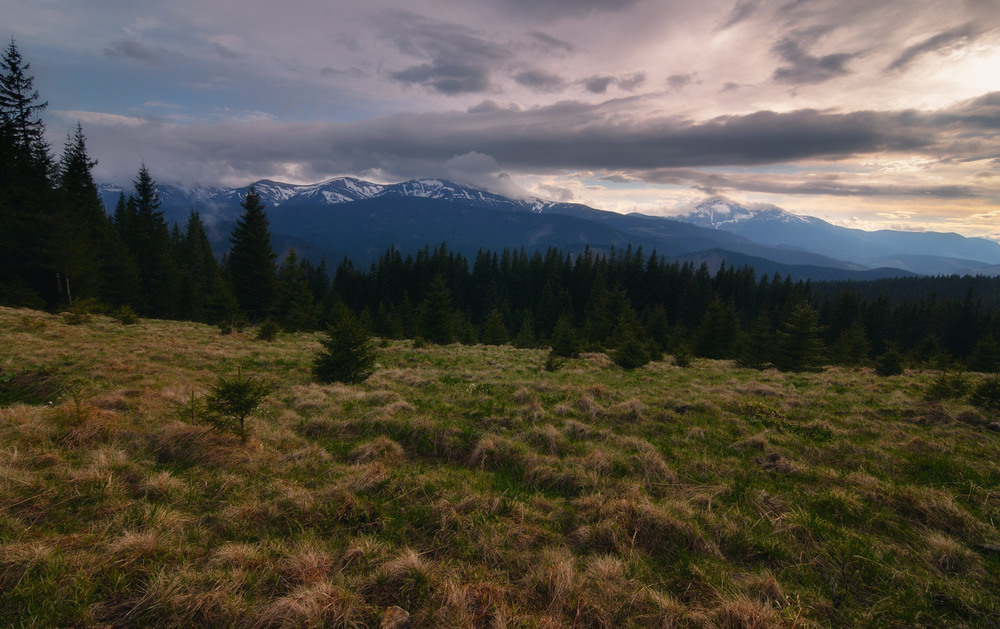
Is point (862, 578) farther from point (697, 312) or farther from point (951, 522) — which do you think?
point (697, 312)

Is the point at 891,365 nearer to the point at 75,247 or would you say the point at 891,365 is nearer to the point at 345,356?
the point at 345,356

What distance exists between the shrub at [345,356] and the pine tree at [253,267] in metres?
31.8

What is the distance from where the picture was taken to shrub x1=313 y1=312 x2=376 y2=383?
13617 millimetres

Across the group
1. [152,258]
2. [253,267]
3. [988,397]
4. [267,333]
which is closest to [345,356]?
[267,333]

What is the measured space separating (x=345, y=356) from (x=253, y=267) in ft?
113

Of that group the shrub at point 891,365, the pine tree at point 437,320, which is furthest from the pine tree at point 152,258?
the shrub at point 891,365

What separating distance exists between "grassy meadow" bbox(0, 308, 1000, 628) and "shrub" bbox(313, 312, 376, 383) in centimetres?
292

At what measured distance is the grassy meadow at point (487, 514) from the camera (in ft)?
13.0

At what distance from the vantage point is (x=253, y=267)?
40875mm

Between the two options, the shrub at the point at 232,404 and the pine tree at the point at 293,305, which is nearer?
the shrub at the point at 232,404

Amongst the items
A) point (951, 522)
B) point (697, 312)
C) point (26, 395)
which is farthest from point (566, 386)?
point (697, 312)

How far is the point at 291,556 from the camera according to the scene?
450 centimetres

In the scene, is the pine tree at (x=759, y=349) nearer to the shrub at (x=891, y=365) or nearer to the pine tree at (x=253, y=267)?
the shrub at (x=891, y=365)

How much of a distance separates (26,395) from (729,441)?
1649cm
